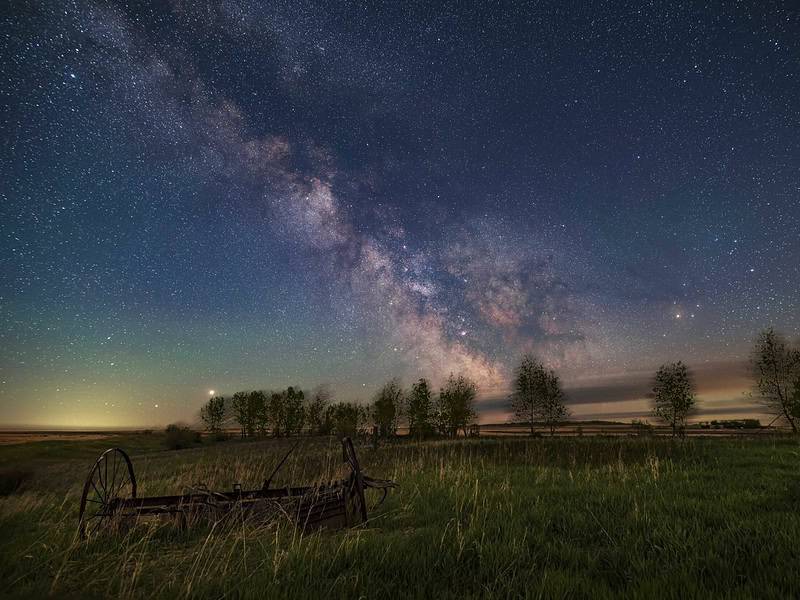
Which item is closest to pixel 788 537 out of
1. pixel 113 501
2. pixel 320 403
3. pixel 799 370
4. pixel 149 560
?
pixel 149 560

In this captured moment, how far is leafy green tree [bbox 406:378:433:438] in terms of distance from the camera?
72938 mm

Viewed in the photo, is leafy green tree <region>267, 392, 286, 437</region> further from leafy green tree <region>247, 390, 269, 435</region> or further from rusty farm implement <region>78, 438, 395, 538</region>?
rusty farm implement <region>78, 438, 395, 538</region>

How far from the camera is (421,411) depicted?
2879 inches

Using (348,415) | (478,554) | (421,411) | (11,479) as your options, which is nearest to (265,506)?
(478,554)

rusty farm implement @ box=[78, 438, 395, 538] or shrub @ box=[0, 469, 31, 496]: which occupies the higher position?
rusty farm implement @ box=[78, 438, 395, 538]

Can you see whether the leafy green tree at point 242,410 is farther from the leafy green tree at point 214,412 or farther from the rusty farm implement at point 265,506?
the rusty farm implement at point 265,506

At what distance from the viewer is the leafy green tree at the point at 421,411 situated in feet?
239

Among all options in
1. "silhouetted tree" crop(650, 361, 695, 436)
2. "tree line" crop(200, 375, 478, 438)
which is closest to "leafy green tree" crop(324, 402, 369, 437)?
"tree line" crop(200, 375, 478, 438)

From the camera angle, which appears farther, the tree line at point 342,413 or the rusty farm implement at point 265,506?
the tree line at point 342,413

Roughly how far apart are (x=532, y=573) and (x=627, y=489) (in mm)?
5694

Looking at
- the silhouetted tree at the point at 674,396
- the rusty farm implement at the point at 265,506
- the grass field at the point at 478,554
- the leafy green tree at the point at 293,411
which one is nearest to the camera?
the grass field at the point at 478,554

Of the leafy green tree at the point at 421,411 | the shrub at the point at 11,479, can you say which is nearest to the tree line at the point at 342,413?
the leafy green tree at the point at 421,411

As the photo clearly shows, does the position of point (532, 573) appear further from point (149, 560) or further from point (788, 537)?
point (149, 560)

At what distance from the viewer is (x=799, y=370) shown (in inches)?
1868
